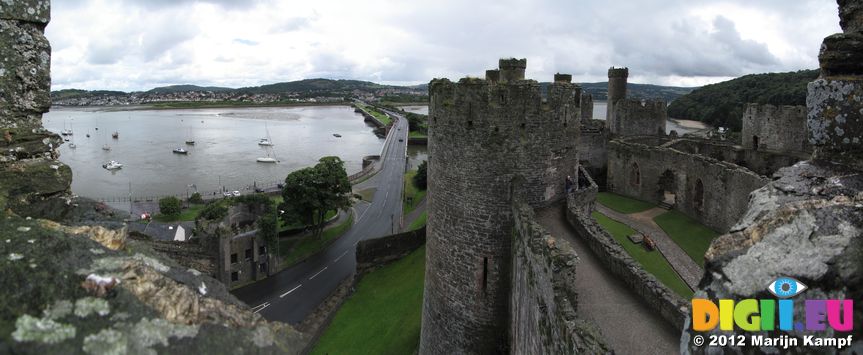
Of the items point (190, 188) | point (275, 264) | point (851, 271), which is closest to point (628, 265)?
point (851, 271)

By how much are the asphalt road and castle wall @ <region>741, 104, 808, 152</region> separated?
22096 millimetres

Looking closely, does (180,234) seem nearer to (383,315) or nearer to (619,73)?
(383,315)

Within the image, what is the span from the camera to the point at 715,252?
11.0 feet

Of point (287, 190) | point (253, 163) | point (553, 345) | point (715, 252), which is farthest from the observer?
point (253, 163)

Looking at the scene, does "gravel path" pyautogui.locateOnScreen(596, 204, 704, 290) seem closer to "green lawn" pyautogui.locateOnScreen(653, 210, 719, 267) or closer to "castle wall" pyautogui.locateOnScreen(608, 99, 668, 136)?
"green lawn" pyautogui.locateOnScreen(653, 210, 719, 267)

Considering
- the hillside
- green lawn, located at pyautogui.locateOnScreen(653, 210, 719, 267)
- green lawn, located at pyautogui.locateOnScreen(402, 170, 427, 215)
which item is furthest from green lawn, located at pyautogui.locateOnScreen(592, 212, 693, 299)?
the hillside

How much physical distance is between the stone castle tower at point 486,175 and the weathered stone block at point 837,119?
696cm

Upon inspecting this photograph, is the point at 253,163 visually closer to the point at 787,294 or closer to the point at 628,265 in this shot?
the point at 628,265

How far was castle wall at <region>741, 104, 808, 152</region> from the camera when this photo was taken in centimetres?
2495

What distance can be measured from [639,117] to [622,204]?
372 inches

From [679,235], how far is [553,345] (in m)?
16.0

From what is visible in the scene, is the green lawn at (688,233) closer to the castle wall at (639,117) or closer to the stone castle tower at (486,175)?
the stone castle tower at (486,175)

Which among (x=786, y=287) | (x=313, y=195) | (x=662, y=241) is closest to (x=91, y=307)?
(x=786, y=287)

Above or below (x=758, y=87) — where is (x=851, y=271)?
below
